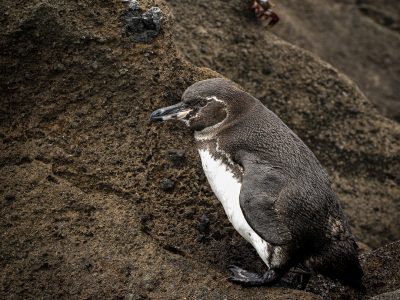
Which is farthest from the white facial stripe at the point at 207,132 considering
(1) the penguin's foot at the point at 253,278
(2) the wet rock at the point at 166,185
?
(1) the penguin's foot at the point at 253,278

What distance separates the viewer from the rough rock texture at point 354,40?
8633 millimetres

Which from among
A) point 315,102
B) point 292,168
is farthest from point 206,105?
point 315,102

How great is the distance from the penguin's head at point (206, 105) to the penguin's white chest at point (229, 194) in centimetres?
25

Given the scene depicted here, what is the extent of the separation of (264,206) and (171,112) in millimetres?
1093

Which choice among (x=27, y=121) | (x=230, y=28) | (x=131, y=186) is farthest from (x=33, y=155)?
(x=230, y=28)

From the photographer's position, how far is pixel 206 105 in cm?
502

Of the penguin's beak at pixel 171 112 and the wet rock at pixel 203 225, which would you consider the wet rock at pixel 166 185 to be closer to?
the wet rock at pixel 203 225

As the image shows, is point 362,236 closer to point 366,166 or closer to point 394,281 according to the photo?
point 366,166

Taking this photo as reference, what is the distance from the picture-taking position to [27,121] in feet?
17.5

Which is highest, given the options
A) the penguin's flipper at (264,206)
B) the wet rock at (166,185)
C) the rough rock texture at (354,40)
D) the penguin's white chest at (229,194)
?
the penguin's flipper at (264,206)

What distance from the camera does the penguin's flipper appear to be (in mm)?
4336

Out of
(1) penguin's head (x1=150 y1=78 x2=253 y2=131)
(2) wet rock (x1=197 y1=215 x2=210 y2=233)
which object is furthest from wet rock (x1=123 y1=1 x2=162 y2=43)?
(2) wet rock (x1=197 y1=215 x2=210 y2=233)

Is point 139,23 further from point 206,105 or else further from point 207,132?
point 207,132

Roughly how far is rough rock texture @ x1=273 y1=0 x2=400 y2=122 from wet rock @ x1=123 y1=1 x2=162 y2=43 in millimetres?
3041
